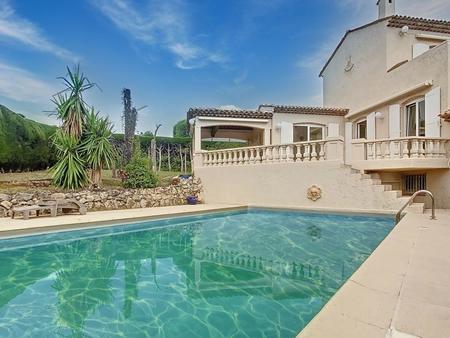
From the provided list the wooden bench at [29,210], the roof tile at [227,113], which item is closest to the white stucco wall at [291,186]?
the roof tile at [227,113]

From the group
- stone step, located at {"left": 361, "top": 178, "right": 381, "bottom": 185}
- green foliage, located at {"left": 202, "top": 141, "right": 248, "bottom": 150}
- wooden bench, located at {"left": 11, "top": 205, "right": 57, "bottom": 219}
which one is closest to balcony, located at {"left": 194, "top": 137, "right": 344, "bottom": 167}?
stone step, located at {"left": 361, "top": 178, "right": 381, "bottom": 185}

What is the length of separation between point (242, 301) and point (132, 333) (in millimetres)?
1740

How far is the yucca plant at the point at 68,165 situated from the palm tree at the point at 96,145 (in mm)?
478

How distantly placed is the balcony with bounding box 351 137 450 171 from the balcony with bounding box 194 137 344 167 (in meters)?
1.46

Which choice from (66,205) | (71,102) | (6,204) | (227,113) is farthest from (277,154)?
(6,204)

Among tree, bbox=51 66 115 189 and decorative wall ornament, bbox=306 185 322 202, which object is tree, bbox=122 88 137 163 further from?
decorative wall ornament, bbox=306 185 322 202

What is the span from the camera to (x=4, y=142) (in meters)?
15.4

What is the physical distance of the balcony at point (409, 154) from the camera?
1202 centimetres

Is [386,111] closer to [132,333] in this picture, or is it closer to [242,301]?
[242,301]

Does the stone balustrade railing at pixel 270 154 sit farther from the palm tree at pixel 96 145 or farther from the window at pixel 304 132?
the palm tree at pixel 96 145

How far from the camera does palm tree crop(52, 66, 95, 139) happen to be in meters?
14.2

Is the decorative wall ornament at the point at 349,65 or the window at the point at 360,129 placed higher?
the decorative wall ornament at the point at 349,65

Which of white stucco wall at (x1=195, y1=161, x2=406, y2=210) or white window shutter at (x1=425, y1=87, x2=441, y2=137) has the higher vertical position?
white window shutter at (x1=425, y1=87, x2=441, y2=137)

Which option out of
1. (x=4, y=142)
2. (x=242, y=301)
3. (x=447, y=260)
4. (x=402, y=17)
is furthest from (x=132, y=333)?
(x=402, y=17)
